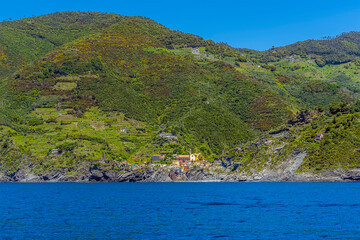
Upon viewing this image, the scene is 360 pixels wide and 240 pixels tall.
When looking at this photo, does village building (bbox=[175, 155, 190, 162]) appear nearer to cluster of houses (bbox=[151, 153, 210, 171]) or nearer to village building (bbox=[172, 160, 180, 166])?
cluster of houses (bbox=[151, 153, 210, 171])

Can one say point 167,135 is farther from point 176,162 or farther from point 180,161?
point 176,162

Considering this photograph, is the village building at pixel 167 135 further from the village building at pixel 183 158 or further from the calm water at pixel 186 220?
the calm water at pixel 186 220

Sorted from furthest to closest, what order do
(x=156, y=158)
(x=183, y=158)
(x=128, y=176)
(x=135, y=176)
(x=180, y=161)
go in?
(x=183, y=158)
(x=180, y=161)
(x=156, y=158)
(x=135, y=176)
(x=128, y=176)

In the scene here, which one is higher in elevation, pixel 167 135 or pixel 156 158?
pixel 167 135

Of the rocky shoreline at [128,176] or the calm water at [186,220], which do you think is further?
the rocky shoreline at [128,176]

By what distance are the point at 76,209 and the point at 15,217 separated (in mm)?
11788

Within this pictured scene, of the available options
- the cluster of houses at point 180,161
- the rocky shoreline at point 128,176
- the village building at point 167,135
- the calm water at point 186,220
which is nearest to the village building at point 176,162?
the cluster of houses at point 180,161

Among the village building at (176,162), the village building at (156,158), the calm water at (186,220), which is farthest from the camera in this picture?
the village building at (176,162)

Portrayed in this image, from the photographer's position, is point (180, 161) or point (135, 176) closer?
point (135, 176)

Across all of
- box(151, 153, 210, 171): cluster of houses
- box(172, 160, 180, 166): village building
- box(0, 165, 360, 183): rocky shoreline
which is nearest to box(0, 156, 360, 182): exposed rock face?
box(0, 165, 360, 183): rocky shoreline

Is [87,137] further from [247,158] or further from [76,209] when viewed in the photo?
[76,209]

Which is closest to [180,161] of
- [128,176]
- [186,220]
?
[128,176]

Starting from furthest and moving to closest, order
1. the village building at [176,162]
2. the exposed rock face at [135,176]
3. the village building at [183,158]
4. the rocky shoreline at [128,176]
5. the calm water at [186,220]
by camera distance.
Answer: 1. the village building at [183,158]
2. the village building at [176,162]
3. the rocky shoreline at [128,176]
4. the exposed rock face at [135,176]
5. the calm water at [186,220]

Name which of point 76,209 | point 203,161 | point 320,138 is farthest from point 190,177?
point 76,209
